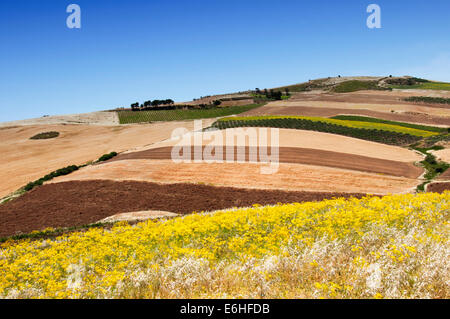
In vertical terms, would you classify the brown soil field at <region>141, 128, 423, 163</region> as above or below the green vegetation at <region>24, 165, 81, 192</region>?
above

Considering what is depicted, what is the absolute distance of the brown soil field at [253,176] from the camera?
3184cm

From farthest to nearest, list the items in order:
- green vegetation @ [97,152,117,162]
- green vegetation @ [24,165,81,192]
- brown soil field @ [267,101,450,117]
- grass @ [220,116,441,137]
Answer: brown soil field @ [267,101,450,117], grass @ [220,116,441,137], green vegetation @ [97,152,117,162], green vegetation @ [24,165,81,192]

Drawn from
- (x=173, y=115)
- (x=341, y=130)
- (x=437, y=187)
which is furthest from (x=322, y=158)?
(x=173, y=115)

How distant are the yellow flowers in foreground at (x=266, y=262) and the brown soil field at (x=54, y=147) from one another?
37.8m

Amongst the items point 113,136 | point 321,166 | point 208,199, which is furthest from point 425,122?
point 113,136

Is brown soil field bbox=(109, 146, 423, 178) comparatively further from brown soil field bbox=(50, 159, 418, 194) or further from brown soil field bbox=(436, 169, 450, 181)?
brown soil field bbox=(436, 169, 450, 181)

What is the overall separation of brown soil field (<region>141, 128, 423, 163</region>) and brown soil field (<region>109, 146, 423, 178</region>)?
2.67 meters

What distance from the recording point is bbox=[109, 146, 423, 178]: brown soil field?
123ft

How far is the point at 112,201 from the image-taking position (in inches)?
1179

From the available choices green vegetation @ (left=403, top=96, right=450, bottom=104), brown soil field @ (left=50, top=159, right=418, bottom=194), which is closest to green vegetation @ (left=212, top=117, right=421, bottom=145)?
brown soil field @ (left=50, top=159, right=418, bottom=194)

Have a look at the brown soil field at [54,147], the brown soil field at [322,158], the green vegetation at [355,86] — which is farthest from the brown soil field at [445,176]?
the green vegetation at [355,86]

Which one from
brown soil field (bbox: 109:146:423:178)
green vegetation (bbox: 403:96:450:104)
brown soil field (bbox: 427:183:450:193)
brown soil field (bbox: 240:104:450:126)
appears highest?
green vegetation (bbox: 403:96:450:104)

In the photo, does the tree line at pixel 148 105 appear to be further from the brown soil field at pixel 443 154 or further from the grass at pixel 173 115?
the brown soil field at pixel 443 154
